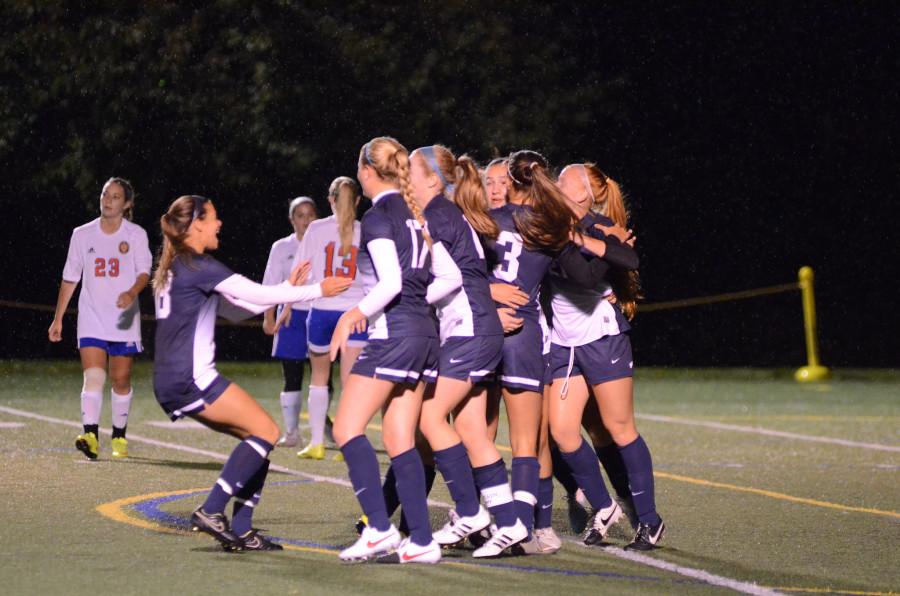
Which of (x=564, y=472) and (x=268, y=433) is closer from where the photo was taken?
(x=268, y=433)

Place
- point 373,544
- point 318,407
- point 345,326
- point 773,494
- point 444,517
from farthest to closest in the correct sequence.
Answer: point 318,407 < point 773,494 < point 444,517 < point 373,544 < point 345,326

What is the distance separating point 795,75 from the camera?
34750mm

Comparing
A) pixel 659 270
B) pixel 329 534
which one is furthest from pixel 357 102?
pixel 329 534

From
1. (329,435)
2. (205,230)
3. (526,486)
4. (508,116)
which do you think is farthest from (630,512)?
(508,116)

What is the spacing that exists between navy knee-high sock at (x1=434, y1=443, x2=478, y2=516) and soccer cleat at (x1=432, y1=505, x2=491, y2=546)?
0.03m

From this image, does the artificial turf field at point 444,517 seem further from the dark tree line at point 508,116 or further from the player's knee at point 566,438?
the dark tree line at point 508,116

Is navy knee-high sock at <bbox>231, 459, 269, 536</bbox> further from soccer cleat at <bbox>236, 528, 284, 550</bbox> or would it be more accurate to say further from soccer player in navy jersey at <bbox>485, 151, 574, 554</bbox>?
soccer player in navy jersey at <bbox>485, 151, 574, 554</bbox>

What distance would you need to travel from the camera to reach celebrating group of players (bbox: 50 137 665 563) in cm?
845

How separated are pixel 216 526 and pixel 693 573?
2.40 meters

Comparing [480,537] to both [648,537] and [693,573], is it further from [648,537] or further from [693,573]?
[693,573]

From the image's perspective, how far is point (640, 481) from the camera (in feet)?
30.5

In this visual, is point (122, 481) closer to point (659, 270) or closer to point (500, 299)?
point (500, 299)

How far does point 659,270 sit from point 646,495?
27.5 m

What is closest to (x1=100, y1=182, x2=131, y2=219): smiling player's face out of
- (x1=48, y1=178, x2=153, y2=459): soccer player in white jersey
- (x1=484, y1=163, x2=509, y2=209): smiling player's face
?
(x1=48, y1=178, x2=153, y2=459): soccer player in white jersey
